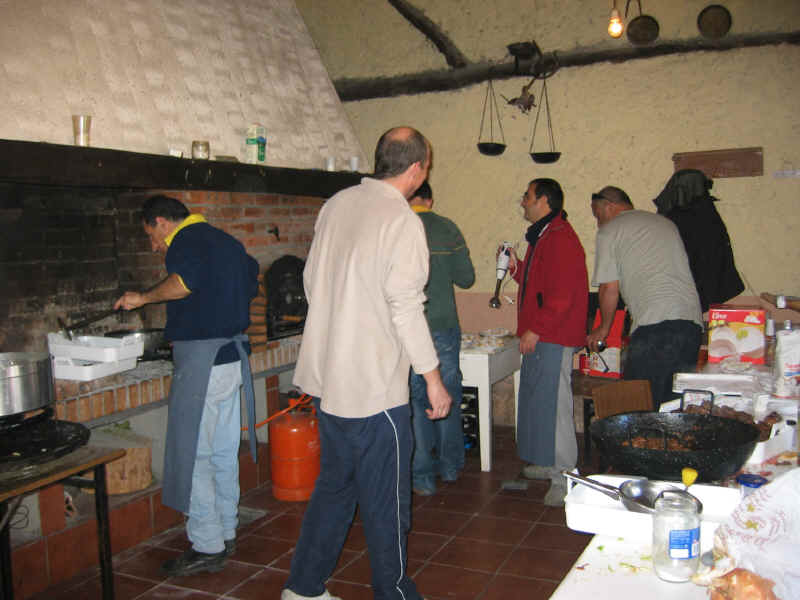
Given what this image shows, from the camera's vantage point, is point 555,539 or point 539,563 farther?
point 555,539

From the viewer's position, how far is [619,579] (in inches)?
54.6

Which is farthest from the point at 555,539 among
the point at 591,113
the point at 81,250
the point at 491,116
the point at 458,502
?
the point at 491,116

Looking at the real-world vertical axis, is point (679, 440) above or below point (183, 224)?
below

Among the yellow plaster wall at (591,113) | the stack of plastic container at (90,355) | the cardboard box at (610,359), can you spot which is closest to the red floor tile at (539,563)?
the cardboard box at (610,359)

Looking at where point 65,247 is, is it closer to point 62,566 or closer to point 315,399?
point 62,566

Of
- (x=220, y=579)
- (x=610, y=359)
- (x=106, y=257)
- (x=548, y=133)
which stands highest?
(x=548, y=133)

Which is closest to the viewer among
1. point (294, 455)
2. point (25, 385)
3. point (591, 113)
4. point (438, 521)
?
point (25, 385)

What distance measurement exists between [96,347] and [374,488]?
1.62 meters

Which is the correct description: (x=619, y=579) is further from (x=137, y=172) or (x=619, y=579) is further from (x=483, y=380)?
(x=483, y=380)

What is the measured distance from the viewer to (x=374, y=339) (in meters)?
2.36

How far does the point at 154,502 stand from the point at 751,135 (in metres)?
4.37

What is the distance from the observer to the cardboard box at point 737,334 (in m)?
3.39

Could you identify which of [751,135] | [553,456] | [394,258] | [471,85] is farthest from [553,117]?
[394,258]

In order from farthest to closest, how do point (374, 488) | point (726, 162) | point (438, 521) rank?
point (726, 162)
point (438, 521)
point (374, 488)
